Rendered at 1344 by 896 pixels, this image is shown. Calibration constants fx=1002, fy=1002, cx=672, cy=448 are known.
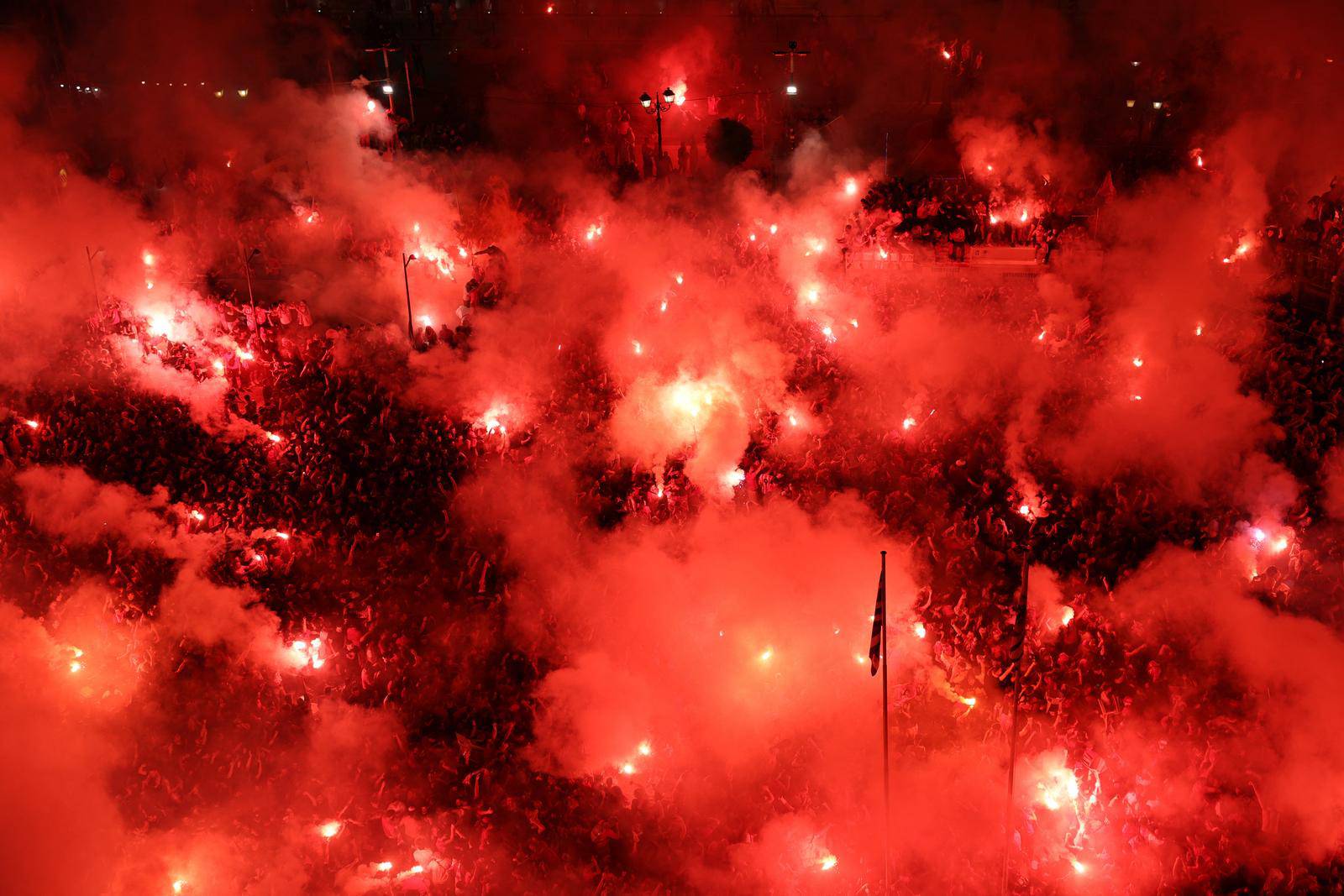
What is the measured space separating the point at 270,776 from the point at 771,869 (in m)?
3.78

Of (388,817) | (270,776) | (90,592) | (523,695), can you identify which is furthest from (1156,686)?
(90,592)

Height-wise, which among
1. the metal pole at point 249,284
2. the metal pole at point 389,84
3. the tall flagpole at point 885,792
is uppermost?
the metal pole at point 389,84

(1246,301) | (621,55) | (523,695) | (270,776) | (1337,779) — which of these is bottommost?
(1337,779)

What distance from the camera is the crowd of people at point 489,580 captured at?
6.99 metres

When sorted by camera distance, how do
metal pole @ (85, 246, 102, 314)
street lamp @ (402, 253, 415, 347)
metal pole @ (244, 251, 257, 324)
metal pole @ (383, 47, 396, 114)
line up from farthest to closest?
metal pole @ (383, 47, 396, 114) < metal pole @ (85, 246, 102, 314) < metal pole @ (244, 251, 257, 324) < street lamp @ (402, 253, 415, 347)

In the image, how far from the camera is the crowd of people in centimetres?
699

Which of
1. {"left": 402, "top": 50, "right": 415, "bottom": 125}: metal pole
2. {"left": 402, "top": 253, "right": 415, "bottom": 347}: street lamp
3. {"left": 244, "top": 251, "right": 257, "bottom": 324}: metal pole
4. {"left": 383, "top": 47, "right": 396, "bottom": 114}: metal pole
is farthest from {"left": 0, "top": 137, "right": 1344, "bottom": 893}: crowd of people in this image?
{"left": 402, "top": 50, "right": 415, "bottom": 125}: metal pole

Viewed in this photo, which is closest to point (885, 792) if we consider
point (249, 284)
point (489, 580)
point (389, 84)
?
point (489, 580)

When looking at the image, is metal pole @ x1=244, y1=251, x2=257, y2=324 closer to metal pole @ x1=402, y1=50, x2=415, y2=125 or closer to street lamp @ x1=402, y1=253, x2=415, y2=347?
street lamp @ x1=402, y1=253, x2=415, y2=347

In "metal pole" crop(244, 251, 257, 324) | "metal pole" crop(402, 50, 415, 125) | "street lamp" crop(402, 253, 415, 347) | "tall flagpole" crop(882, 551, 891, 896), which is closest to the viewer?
"tall flagpole" crop(882, 551, 891, 896)

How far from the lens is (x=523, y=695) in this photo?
7.91 meters

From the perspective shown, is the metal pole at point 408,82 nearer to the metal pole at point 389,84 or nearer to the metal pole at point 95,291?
the metal pole at point 389,84

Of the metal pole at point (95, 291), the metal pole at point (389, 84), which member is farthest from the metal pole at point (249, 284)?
the metal pole at point (389, 84)

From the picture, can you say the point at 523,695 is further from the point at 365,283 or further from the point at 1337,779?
the point at 365,283
